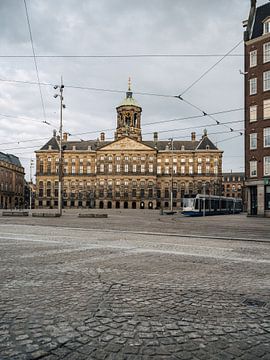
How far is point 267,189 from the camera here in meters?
34.9

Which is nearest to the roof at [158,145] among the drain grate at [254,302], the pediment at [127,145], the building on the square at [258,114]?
the pediment at [127,145]

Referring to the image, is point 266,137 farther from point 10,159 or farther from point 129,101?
point 10,159

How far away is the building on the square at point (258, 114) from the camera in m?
35.2

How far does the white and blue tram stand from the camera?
1524 inches

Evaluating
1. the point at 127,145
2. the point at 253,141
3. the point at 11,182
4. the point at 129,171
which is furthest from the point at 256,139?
the point at 11,182

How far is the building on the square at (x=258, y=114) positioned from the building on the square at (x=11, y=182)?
6917cm

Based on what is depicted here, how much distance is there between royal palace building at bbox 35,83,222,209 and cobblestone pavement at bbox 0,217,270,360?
93.7 m

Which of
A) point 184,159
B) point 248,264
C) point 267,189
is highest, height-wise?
point 184,159

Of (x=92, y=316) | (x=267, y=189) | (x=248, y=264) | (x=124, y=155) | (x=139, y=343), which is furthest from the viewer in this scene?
(x=124, y=155)

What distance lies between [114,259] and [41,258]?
5.53ft

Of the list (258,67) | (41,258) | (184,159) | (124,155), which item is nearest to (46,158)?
(124,155)

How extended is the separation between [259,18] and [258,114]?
11.7 meters

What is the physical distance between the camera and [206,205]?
4047cm

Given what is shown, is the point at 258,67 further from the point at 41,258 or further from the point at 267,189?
the point at 41,258
